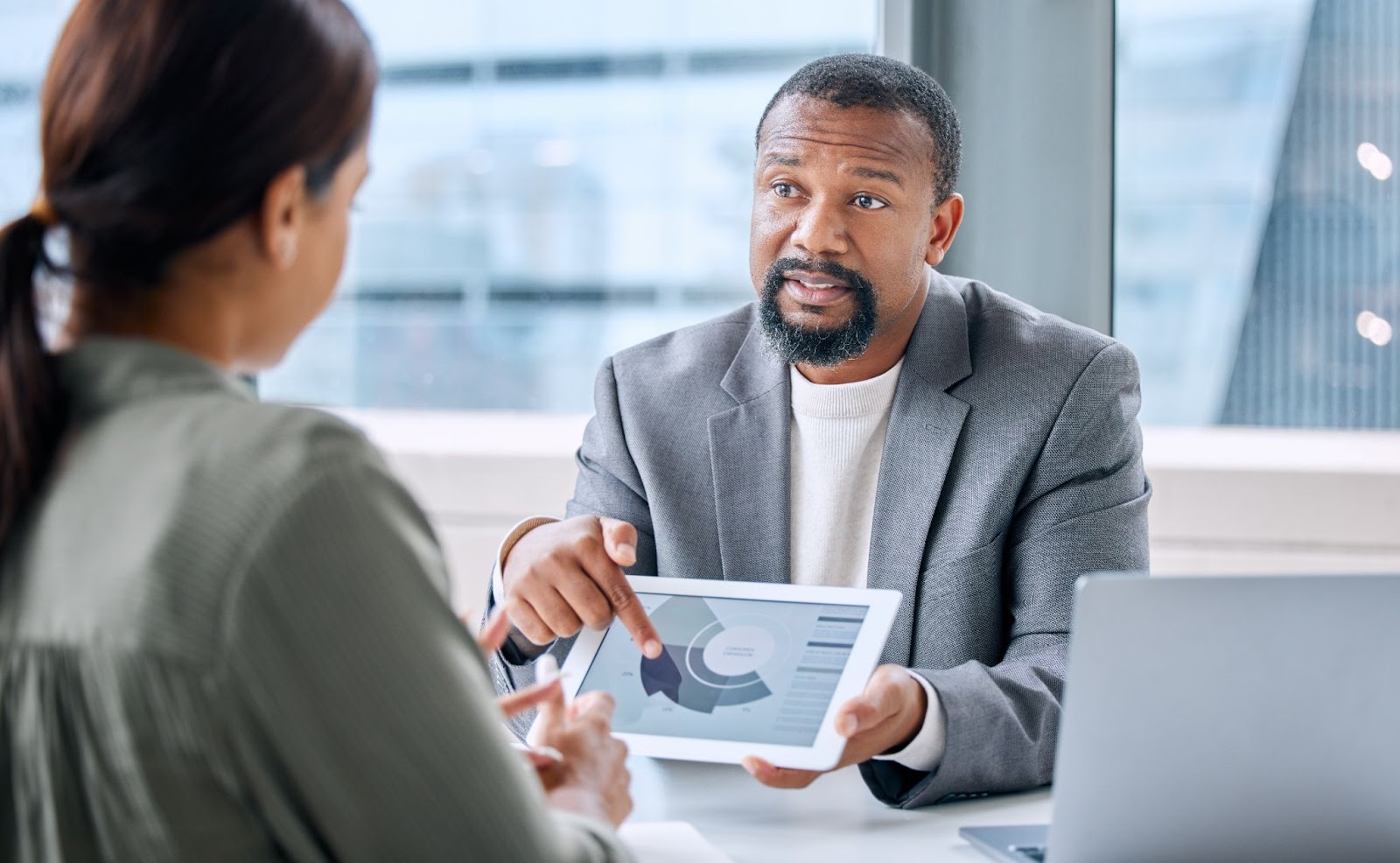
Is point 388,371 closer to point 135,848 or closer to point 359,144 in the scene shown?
point 359,144

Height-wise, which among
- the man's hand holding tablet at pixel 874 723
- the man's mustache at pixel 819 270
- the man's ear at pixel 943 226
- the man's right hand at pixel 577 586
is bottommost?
the man's hand holding tablet at pixel 874 723

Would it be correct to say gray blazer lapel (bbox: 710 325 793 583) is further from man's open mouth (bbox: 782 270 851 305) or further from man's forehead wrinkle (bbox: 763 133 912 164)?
man's forehead wrinkle (bbox: 763 133 912 164)

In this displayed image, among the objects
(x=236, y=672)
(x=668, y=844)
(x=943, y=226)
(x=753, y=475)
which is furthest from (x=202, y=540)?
(x=943, y=226)

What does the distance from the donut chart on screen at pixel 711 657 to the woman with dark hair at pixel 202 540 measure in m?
0.46

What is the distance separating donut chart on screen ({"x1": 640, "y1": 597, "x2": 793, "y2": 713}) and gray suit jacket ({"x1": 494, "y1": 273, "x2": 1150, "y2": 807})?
1.03ft

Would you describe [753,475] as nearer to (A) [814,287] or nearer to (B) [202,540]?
(A) [814,287]

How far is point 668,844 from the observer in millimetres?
1185

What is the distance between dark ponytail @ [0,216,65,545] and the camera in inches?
31.6

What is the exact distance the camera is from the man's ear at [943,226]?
206 centimetres

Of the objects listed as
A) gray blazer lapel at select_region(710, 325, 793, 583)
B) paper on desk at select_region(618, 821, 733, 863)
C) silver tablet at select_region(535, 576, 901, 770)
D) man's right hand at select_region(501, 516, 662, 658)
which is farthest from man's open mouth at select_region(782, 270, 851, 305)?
paper on desk at select_region(618, 821, 733, 863)

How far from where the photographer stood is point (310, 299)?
99cm

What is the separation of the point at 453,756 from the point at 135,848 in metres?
0.19

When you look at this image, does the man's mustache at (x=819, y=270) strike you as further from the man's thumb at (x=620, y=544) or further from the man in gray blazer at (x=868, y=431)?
the man's thumb at (x=620, y=544)

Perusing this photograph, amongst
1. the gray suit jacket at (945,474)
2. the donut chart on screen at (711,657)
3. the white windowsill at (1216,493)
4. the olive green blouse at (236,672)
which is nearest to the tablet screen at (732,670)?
the donut chart on screen at (711,657)
